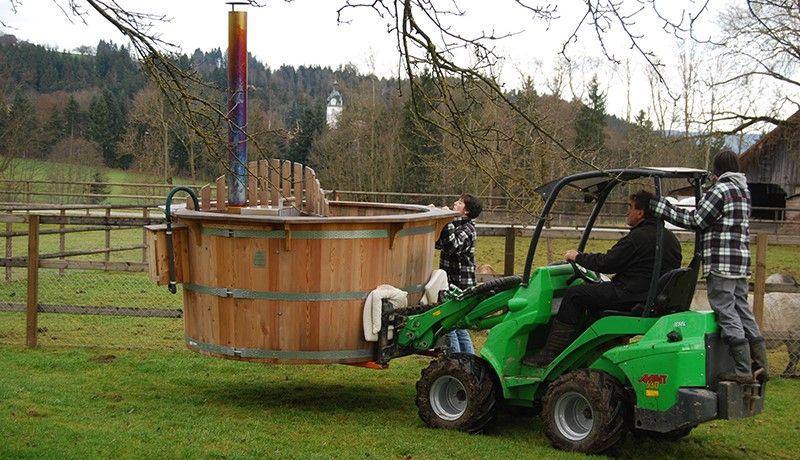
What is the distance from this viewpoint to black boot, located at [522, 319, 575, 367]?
695 cm

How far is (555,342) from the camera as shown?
23.0 feet

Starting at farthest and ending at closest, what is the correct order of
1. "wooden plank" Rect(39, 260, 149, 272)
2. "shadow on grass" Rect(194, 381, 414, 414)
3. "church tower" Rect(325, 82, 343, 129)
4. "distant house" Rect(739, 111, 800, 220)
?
"church tower" Rect(325, 82, 343, 129) → "distant house" Rect(739, 111, 800, 220) → "wooden plank" Rect(39, 260, 149, 272) → "shadow on grass" Rect(194, 381, 414, 414)

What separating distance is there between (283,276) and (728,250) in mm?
3268

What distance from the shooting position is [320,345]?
7.64 m

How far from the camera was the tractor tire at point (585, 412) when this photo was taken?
6.50 m

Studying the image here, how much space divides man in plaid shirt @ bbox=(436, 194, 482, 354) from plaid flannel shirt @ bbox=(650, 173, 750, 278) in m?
2.70

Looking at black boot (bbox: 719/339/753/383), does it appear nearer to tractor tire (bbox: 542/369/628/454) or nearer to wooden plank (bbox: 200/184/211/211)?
tractor tire (bbox: 542/369/628/454)

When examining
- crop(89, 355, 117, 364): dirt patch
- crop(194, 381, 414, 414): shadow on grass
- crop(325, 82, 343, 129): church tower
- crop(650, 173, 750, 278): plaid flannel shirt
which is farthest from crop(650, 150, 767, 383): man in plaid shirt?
crop(325, 82, 343, 129): church tower

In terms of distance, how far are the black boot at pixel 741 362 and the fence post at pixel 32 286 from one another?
7273 millimetres

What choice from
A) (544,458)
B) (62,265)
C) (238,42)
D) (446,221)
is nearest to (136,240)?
(62,265)

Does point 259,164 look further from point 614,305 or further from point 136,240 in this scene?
point 136,240

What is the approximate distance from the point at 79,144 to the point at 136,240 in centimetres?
3150

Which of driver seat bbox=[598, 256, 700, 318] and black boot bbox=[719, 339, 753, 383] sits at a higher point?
driver seat bbox=[598, 256, 700, 318]

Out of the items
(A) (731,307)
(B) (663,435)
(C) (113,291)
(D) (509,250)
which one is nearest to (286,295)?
(B) (663,435)
